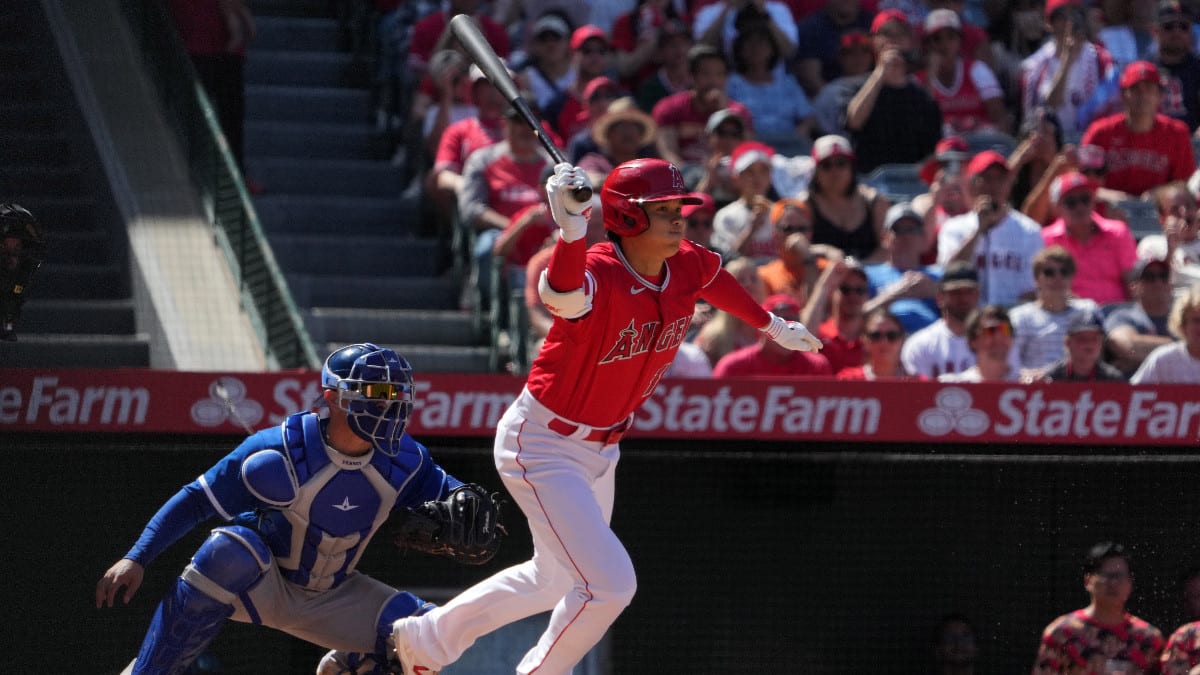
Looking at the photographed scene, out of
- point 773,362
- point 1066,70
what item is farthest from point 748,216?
point 1066,70

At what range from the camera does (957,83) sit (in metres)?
10.8

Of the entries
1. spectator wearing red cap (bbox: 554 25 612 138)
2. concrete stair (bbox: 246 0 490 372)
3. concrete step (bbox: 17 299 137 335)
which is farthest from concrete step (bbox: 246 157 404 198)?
concrete step (bbox: 17 299 137 335)

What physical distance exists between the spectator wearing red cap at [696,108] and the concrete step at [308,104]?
1874 millimetres

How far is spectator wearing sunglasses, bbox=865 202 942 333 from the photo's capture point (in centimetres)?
848

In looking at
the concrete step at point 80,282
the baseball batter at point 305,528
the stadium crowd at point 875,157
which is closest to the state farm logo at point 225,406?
the concrete step at point 80,282

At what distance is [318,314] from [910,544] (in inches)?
132

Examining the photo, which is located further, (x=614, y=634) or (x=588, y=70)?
(x=588, y=70)

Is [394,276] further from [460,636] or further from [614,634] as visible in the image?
[460,636]

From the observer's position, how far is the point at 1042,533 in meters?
6.88

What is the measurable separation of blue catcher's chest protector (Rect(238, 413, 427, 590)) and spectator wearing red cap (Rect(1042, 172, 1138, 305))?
4724mm

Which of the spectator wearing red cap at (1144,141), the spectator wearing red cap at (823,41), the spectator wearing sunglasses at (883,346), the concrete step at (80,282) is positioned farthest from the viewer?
the spectator wearing red cap at (823,41)

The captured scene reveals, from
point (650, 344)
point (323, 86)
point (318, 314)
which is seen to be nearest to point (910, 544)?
point (650, 344)

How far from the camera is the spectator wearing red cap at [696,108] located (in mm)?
9891

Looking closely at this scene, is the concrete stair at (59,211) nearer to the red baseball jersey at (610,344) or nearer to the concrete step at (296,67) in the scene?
the red baseball jersey at (610,344)
